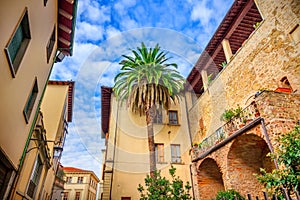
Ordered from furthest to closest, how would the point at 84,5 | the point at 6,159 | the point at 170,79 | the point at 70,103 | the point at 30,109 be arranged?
the point at 70,103 < the point at 170,79 < the point at 84,5 < the point at 30,109 < the point at 6,159

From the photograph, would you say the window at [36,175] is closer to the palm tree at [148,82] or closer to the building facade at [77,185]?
the palm tree at [148,82]

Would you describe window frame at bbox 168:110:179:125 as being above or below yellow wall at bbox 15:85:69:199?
above

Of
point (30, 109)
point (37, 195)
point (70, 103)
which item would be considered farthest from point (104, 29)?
point (70, 103)

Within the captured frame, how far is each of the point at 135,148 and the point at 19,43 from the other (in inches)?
490

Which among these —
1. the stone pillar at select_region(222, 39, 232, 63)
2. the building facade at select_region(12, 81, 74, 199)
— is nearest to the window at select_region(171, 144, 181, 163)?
the stone pillar at select_region(222, 39, 232, 63)

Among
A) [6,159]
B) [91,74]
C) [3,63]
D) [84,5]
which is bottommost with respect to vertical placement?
[6,159]

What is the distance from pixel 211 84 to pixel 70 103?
12701 millimetres

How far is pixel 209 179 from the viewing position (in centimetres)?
1245

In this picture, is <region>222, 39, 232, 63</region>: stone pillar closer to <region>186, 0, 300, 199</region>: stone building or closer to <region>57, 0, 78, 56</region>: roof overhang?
<region>186, 0, 300, 199</region>: stone building

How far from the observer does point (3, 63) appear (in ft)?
12.4

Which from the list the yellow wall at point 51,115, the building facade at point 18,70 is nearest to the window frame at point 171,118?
the yellow wall at point 51,115

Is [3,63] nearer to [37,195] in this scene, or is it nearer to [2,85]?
[2,85]

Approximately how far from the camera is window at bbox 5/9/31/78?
4414 mm

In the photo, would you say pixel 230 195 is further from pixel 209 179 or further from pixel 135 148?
pixel 135 148
